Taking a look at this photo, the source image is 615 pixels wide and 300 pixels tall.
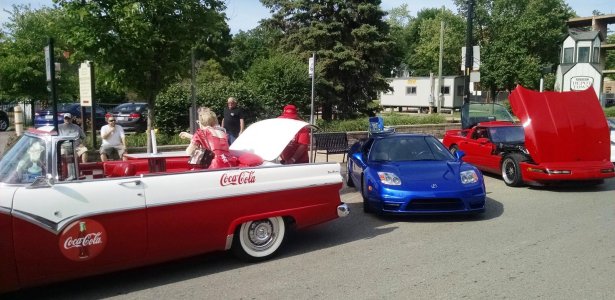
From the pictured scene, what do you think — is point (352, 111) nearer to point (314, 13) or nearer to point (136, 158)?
point (314, 13)

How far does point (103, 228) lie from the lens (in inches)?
169

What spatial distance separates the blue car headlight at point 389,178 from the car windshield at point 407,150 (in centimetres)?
79

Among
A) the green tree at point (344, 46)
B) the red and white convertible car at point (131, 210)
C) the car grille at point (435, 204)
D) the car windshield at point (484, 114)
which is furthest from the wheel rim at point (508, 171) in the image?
the green tree at point (344, 46)

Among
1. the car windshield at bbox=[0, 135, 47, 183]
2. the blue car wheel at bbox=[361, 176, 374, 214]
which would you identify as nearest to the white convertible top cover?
the blue car wheel at bbox=[361, 176, 374, 214]

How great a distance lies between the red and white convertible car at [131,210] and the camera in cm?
400

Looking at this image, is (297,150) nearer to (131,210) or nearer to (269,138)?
(269,138)

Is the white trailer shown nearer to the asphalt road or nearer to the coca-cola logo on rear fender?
the asphalt road

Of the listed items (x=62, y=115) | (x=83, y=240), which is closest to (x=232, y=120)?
(x=83, y=240)

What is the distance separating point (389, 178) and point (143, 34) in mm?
5713

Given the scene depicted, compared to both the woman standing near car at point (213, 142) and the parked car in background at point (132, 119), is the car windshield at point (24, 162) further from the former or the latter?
the parked car in background at point (132, 119)

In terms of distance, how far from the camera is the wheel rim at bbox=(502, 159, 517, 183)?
10270mm

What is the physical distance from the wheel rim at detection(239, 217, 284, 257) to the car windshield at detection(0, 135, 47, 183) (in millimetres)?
2050

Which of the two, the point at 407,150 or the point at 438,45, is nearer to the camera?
the point at 407,150

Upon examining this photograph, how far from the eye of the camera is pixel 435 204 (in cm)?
705
